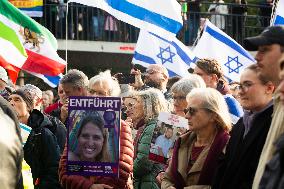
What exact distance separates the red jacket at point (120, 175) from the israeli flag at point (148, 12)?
5319mm

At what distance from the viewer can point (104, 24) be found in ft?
72.6

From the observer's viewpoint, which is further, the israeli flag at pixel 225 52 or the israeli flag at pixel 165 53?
the israeli flag at pixel 165 53

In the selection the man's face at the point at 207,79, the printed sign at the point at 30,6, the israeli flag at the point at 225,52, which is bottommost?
the man's face at the point at 207,79

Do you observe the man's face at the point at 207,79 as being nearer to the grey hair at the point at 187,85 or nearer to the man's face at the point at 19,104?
the grey hair at the point at 187,85

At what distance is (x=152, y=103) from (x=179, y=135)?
102 cm

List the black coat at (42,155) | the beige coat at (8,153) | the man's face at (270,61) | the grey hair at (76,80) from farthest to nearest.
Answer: the grey hair at (76,80), the black coat at (42,155), the man's face at (270,61), the beige coat at (8,153)

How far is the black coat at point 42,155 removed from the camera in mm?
7867

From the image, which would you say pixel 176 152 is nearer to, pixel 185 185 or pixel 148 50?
pixel 185 185

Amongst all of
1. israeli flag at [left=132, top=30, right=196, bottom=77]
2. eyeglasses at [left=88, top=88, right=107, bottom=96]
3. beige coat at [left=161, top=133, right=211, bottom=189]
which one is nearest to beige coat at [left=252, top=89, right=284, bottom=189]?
beige coat at [left=161, top=133, right=211, bottom=189]

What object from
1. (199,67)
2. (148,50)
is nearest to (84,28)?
(148,50)

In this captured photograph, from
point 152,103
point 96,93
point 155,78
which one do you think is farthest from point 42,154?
point 155,78

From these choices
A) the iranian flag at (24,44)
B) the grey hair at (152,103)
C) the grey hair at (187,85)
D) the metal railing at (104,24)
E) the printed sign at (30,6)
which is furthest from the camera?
the metal railing at (104,24)

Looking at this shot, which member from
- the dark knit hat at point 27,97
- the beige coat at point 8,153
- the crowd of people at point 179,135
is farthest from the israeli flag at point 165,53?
the beige coat at point 8,153

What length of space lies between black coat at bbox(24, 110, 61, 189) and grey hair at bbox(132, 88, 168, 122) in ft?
2.89
